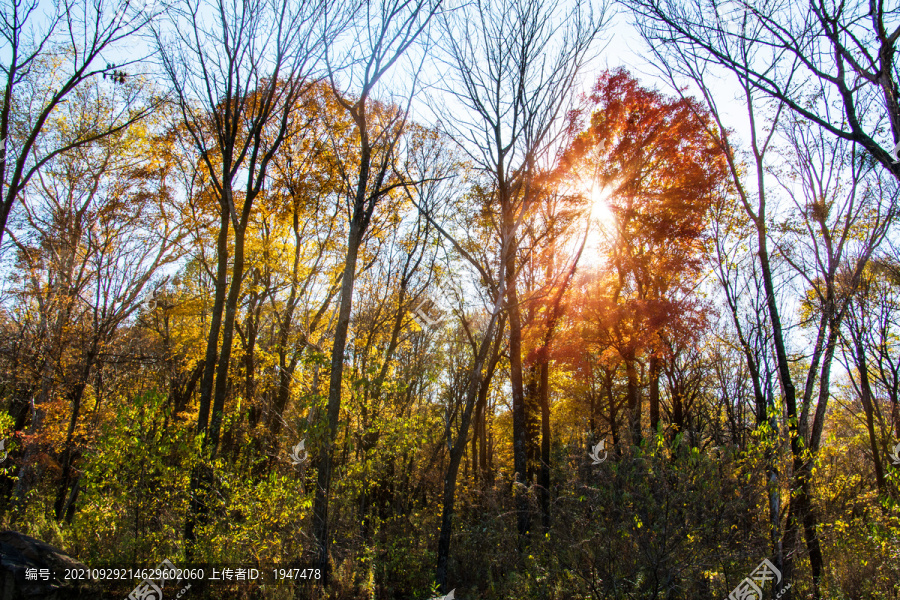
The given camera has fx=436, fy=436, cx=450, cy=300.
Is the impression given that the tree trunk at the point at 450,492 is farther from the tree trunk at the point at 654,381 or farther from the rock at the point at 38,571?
the tree trunk at the point at 654,381

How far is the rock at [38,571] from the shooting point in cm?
482

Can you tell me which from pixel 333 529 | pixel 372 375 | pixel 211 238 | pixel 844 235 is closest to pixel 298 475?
pixel 333 529

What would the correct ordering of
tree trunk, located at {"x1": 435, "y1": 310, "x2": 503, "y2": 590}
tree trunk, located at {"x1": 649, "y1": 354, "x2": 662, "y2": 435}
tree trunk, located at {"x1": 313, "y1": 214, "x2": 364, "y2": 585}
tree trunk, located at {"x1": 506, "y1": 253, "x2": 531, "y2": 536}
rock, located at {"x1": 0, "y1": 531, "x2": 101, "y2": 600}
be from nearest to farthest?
rock, located at {"x1": 0, "y1": 531, "x2": 101, "y2": 600} → tree trunk, located at {"x1": 313, "y1": 214, "x2": 364, "y2": 585} → tree trunk, located at {"x1": 435, "y1": 310, "x2": 503, "y2": 590} → tree trunk, located at {"x1": 506, "y1": 253, "x2": 531, "y2": 536} → tree trunk, located at {"x1": 649, "y1": 354, "x2": 662, "y2": 435}

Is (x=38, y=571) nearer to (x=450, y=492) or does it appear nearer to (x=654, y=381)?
→ (x=450, y=492)

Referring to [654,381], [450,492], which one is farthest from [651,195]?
[450,492]

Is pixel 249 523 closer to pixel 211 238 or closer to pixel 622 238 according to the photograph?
pixel 211 238

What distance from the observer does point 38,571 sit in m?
5.02

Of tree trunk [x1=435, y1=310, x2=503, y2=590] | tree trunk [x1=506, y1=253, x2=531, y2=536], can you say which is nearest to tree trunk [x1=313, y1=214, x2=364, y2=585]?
tree trunk [x1=435, y1=310, x2=503, y2=590]

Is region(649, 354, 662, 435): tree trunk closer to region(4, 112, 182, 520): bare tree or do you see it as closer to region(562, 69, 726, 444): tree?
region(562, 69, 726, 444): tree

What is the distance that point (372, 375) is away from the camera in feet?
23.2

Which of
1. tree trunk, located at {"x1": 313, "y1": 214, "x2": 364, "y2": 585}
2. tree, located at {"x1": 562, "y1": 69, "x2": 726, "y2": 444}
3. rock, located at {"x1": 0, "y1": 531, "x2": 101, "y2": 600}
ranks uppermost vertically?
tree, located at {"x1": 562, "y1": 69, "x2": 726, "y2": 444}

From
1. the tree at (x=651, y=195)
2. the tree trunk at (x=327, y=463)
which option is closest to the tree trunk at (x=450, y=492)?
the tree trunk at (x=327, y=463)

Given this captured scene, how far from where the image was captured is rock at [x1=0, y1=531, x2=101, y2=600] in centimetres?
482

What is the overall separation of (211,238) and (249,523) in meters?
9.04
